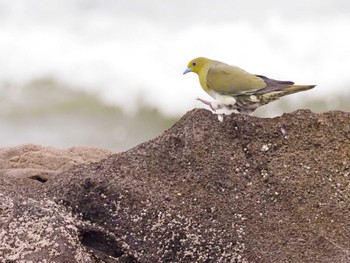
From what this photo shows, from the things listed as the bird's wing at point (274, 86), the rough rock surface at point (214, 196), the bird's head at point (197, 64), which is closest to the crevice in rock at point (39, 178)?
the rough rock surface at point (214, 196)

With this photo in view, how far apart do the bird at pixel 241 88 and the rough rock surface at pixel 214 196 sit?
0.37m

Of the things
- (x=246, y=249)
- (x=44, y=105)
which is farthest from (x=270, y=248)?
(x=44, y=105)

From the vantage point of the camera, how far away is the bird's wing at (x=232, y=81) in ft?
18.4

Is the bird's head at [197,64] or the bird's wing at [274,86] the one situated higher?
the bird's head at [197,64]

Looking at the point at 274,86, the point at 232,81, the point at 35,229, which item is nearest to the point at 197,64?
the point at 232,81

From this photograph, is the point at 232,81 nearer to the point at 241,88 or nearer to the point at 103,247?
the point at 241,88

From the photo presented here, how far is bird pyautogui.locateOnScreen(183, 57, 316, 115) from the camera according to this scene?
18.3 ft

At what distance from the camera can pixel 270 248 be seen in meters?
4.52

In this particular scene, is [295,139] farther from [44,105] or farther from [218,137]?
[44,105]

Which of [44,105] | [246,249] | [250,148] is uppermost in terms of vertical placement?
[44,105]

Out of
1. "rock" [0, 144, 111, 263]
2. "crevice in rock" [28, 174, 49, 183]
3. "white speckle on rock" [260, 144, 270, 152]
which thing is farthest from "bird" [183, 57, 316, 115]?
"rock" [0, 144, 111, 263]

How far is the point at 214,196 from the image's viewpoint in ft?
15.6

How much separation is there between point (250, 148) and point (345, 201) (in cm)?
Answer: 54

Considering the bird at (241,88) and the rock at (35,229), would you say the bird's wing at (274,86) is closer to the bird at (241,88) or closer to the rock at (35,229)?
the bird at (241,88)
